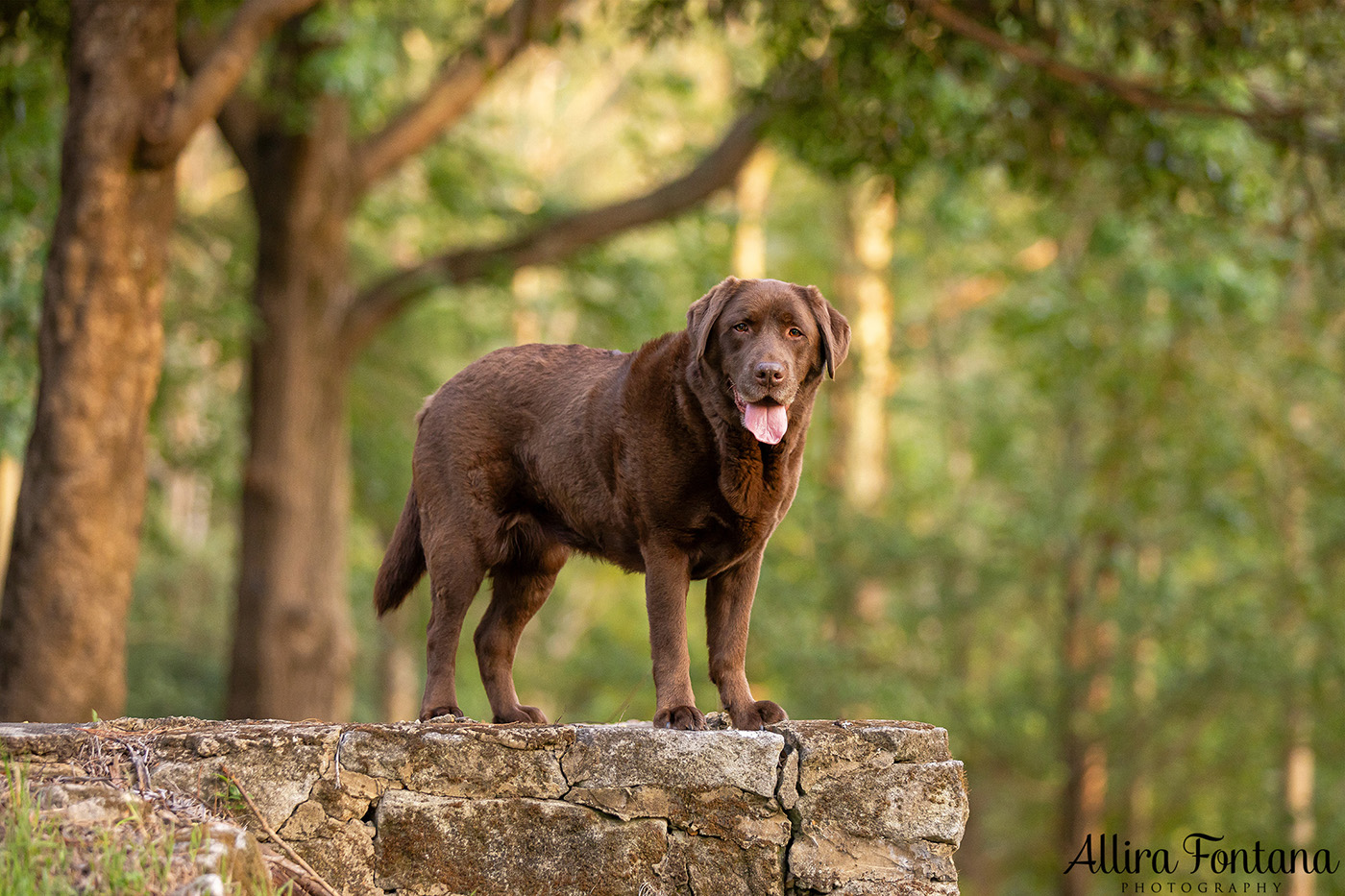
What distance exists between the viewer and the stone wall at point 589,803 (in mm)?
4488

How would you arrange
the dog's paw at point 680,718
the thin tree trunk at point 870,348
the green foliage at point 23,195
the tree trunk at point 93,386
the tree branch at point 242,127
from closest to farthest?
the dog's paw at point 680,718 < the tree trunk at point 93,386 < the green foliage at point 23,195 < the tree branch at point 242,127 < the thin tree trunk at point 870,348

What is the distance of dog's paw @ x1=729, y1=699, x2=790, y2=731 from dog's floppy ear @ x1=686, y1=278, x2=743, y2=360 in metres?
1.27

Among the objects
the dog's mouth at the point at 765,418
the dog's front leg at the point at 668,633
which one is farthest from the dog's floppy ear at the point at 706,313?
the dog's front leg at the point at 668,633

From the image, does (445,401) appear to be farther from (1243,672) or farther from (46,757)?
(1243,672)

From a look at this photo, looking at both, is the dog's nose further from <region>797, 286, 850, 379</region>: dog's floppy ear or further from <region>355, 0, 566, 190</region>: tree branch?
<region>355, 0, 566, 190</region>: tree branch

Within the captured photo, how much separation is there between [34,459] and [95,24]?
2407mm

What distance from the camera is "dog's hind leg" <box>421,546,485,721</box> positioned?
5.22m

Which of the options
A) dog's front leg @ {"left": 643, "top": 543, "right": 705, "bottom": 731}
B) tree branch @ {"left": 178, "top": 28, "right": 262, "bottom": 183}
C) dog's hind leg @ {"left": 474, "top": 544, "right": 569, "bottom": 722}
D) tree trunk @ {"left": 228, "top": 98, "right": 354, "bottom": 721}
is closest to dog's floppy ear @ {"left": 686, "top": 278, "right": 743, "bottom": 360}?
dog's front leg @ {"left": 643, "top": 543, "right": 705, "bottom": 731}

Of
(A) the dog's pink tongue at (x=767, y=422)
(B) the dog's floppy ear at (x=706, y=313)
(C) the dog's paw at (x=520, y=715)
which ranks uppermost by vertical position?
(B) the dog's floppy ear at (x=706, y=313)

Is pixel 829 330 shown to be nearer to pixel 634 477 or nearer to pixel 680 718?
pixel 634 477

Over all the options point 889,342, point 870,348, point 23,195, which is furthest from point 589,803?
point 889,342

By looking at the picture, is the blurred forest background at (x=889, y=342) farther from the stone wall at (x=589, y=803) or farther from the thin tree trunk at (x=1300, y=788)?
the stone wall at (x=589, y=803)

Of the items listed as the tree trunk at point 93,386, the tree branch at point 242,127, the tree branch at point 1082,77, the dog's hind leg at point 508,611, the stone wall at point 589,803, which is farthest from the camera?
the tree branch at point 242,127

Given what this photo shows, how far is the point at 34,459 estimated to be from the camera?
7.29m
